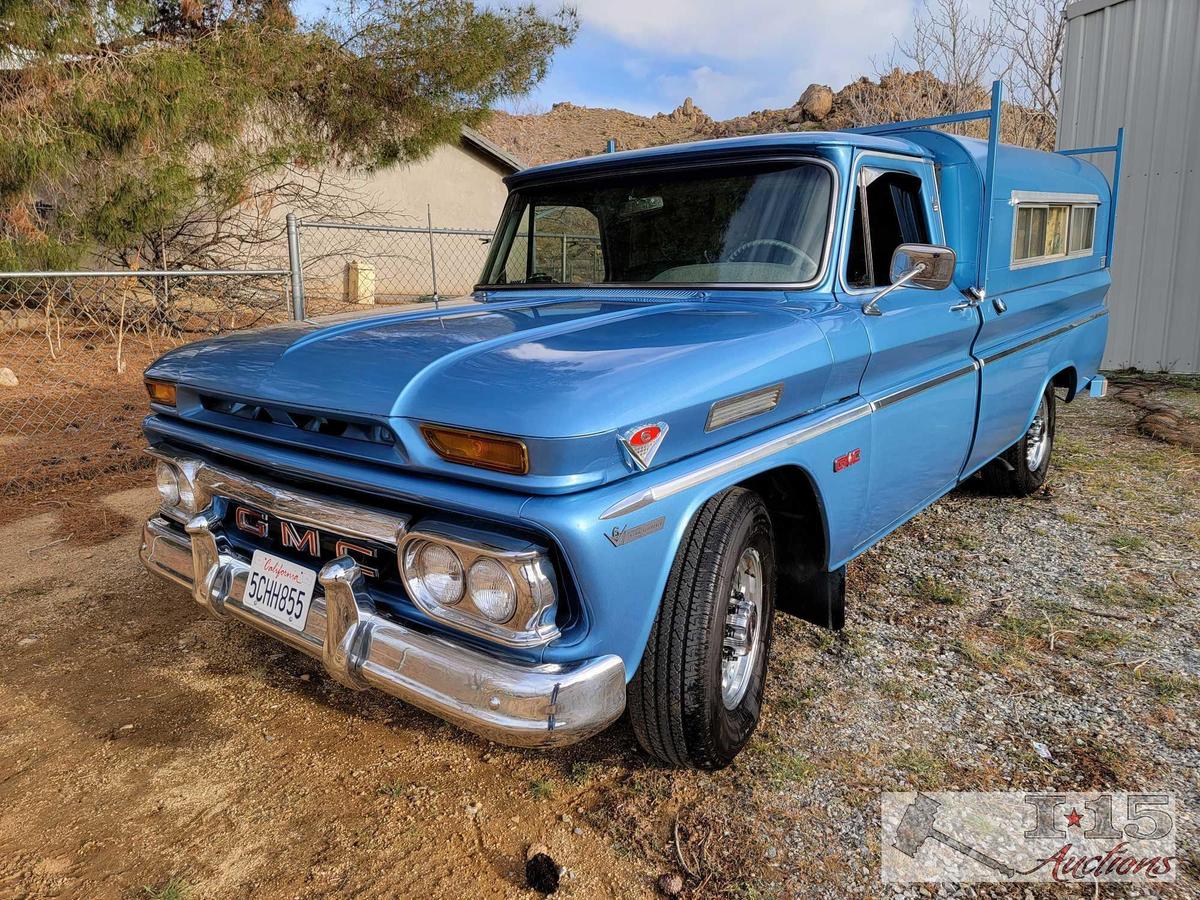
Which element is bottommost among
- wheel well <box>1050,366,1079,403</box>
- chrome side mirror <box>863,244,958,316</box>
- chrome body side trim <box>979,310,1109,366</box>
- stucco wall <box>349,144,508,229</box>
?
wheel well <box>1050,366,1079,403</box>

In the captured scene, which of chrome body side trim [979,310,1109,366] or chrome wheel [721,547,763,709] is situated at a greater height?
chrome body side trim [979,310,1109,366]

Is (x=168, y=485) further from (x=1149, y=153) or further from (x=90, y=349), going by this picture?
(x=1149, y=153)

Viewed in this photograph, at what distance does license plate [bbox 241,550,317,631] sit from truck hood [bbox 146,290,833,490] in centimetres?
46

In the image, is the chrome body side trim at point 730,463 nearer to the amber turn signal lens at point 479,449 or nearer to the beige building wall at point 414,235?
the amber turn signal lens at point 479,449

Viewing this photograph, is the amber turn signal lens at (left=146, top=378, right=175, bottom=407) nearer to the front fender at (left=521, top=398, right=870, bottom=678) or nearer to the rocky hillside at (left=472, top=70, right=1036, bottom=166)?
the front fender at (left=521, top=398, right=870, bottom=678)

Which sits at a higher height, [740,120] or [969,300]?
[740,120]

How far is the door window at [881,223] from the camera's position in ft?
9.67

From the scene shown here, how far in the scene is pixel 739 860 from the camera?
2062 mm

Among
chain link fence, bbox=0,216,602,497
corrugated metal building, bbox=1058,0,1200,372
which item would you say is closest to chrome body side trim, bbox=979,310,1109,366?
chain link fence, bbox=0,216,602,497

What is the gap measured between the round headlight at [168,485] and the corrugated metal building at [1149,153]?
31.3ft

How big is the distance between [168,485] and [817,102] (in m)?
36.4

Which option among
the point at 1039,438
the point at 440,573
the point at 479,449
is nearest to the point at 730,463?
the point at 479,449

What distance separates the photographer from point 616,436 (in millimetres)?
1839

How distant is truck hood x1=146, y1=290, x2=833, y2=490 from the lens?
1.82 meters
